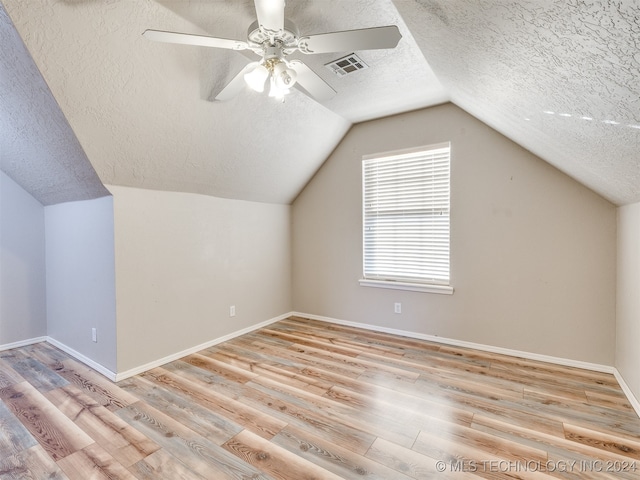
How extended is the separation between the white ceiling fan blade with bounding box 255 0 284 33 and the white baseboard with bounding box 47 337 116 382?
2876 mm

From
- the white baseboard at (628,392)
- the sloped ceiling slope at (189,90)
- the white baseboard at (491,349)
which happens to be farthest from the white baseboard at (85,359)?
the white baseboard at (628,392)

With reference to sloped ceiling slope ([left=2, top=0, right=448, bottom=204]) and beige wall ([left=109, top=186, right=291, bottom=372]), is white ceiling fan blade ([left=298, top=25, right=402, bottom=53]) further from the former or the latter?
beige wall ([left=109, top=186, right=291, bottom=372])

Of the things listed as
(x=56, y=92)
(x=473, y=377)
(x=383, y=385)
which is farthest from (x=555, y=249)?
(x=56, y=92)

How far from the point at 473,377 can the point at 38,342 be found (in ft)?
15.2

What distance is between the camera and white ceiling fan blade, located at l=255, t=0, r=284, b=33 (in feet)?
4.28

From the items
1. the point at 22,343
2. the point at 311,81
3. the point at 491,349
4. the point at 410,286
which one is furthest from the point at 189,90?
the point at 491,349

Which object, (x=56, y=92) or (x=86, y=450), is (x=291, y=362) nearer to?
(x=86, y=450)

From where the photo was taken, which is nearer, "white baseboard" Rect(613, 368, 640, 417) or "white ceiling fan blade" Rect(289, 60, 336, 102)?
"white ceiling fan blade" Rect(289, 60, 336, 102)

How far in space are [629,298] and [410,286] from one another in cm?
176

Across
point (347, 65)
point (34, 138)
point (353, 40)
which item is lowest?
point (34, 138)

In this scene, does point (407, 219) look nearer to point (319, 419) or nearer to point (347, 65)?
point (347, 65)

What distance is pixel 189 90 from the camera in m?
2.24

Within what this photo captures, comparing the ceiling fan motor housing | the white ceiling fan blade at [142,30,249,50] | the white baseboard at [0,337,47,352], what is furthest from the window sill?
the white baseboard at [0,337,47,352]

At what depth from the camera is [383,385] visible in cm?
244
